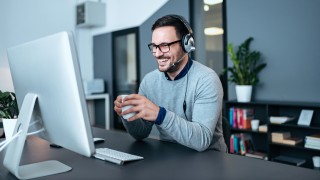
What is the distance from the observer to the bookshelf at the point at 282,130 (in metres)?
3.13

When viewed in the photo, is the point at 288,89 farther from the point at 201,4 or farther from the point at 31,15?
the point at 31,15

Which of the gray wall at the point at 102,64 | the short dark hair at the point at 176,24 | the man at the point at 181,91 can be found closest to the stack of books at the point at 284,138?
the man at the point at 181,91

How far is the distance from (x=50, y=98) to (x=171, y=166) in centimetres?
46

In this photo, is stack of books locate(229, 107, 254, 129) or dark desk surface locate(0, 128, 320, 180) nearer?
dark desk surface locate(0, 128, 320, 180)

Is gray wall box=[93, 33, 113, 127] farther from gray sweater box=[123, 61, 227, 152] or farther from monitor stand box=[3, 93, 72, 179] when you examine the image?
monitor stand box=[3, 93, 72, 179]

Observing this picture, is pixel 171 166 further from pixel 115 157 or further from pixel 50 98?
pixel 50 98

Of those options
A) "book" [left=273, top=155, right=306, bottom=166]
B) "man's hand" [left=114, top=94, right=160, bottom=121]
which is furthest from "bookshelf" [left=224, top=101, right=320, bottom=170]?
"man's hand" [left=114, top=94, right=160, bottom=121]

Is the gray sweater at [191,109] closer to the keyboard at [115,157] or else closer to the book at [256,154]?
the keyboard at [115,157]

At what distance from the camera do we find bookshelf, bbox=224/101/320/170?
10.3 feet

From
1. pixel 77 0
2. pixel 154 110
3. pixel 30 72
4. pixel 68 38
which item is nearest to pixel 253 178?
pixel 154 110

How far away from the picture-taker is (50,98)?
0.94 metres

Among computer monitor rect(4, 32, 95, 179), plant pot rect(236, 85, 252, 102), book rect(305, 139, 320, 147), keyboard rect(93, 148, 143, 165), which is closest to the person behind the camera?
computer monitor rect(4, 32, 95, 179)

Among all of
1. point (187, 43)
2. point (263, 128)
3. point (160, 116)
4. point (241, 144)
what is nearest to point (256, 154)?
point (241, 144)

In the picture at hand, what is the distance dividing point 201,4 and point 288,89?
181cm
